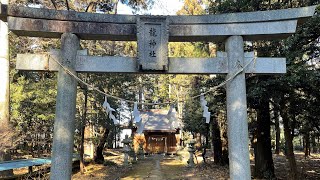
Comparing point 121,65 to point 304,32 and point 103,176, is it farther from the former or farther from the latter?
point 103,176

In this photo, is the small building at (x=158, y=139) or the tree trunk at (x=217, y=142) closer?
the tree trunk at (x=217, y=142)

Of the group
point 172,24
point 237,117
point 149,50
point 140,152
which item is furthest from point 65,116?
point 140,152

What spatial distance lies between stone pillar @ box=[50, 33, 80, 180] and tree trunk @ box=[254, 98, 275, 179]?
9253mm

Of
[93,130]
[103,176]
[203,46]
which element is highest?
[203,46]

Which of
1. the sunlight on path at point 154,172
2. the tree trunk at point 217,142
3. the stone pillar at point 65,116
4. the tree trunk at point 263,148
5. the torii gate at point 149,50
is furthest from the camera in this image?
the tree trunk at point 217,142

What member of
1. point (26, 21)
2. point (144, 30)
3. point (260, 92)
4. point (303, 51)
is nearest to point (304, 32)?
point (303, 51)

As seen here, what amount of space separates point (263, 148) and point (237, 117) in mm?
7945

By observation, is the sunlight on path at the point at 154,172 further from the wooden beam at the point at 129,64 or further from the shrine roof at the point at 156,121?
the shrine roof at the point at 156,121

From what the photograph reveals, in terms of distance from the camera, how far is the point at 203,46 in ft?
62.1

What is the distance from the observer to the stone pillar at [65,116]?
5.72 m

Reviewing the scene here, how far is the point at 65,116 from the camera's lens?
5840mm

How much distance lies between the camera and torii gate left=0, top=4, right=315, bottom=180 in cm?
584

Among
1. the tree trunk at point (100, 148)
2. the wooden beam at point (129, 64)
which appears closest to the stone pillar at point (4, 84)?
the wooden beam at point (129, 64)

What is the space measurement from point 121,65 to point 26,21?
2047mm
